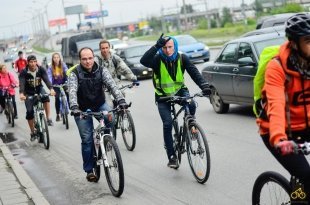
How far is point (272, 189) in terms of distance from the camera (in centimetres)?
440

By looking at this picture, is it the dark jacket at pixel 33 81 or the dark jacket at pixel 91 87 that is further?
the dark jacket at pixel 33 81

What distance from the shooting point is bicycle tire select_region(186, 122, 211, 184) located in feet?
23.7

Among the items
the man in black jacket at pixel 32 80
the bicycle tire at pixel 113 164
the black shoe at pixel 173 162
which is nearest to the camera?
the bicycle tire at pixel 113 164

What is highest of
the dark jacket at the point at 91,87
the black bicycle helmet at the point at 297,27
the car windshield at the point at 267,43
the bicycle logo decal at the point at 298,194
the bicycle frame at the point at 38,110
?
the black bicycle helmet at the point at 297,27

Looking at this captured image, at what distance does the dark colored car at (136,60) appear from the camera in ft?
88.0

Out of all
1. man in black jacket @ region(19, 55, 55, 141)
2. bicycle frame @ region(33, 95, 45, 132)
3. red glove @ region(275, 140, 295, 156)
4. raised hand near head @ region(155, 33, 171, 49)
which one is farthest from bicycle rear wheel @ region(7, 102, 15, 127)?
red glove @ region(275, 140, 295, 156)

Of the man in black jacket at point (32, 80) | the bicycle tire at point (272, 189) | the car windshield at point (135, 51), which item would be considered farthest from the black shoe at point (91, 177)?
the car windshield at point (135, 51)

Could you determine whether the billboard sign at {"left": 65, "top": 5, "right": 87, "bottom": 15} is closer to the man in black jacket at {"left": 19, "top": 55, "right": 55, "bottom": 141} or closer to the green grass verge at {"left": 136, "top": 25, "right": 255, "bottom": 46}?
the green grass verge at {"left": 136, "top": 25, "right": 255, "bottom": 46}

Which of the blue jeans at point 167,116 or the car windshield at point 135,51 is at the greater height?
the blue jeans at point 167,116

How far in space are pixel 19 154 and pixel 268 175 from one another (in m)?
7.66

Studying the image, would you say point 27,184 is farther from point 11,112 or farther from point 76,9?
point 76,9

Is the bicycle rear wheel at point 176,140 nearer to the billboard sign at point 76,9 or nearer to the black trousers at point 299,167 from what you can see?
the black trousers at point 299,167

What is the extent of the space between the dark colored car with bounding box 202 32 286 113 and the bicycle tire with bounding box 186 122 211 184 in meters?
4.16

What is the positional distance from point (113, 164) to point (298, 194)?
3.50m
